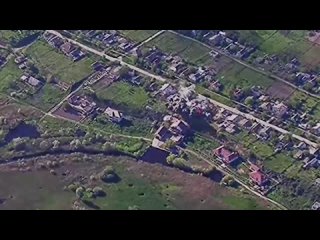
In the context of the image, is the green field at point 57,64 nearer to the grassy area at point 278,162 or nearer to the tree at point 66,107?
the tree at point 66,107

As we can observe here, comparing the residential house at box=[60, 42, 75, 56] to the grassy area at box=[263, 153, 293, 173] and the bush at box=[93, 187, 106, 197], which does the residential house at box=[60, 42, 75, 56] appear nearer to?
the bush at box=[93, 187, 106, 197]

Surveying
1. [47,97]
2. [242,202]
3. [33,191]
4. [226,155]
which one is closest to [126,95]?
[47,97]

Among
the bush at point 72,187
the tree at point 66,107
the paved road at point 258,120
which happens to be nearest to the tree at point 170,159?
the bush at point 72,187

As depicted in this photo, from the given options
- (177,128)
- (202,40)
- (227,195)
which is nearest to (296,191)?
(227,195)

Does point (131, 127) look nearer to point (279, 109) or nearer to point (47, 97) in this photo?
point (47, 97)
